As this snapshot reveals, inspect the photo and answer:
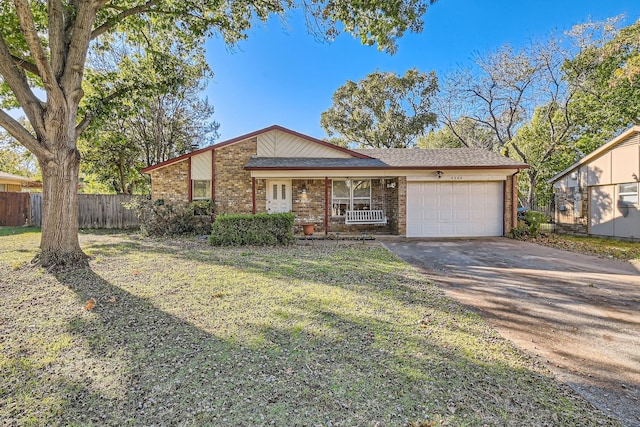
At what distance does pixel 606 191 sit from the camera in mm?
12672

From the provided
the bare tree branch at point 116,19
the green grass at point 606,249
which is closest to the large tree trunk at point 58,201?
the bare tree branch at point 116,19

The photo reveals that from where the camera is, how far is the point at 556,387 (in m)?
2.53

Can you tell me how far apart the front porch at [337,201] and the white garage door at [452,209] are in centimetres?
77

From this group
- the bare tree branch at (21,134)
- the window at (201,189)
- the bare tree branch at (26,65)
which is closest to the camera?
the bare tree branch at (21,134)

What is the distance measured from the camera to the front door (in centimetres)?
1304

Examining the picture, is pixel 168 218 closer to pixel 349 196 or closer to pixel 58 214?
pixel 58 214

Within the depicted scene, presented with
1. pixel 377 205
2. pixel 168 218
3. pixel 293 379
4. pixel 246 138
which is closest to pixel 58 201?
pixel 168 218

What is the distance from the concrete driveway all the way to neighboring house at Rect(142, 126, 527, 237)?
3258 millimetres

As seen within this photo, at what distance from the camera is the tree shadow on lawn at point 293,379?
7.07ft

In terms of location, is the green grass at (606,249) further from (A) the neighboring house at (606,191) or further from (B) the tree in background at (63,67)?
(B) the tree in background at (63,67)

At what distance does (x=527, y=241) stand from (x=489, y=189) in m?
2.41

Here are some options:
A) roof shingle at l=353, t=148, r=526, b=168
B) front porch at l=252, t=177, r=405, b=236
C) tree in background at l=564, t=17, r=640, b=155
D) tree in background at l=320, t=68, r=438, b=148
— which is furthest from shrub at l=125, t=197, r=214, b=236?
tree in background at l=564, t=17, r=640, b=155

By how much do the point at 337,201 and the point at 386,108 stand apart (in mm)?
16203

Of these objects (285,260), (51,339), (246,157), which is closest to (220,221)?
(285,260)
